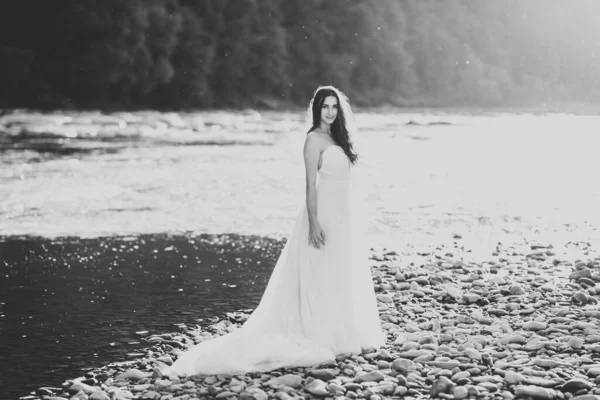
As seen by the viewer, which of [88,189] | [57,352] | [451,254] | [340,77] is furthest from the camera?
[340,77]

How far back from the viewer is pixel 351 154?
6.12m

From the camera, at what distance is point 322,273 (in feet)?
20.3

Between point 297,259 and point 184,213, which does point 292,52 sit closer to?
point 184,213

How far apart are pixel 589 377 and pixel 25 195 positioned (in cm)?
1674

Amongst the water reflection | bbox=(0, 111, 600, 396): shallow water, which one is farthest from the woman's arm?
the water reflection

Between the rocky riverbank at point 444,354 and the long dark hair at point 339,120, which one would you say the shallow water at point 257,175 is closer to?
the long dark hair at point 339,120

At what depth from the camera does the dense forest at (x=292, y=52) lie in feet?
171

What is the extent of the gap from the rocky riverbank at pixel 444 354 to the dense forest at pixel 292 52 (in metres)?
47.1

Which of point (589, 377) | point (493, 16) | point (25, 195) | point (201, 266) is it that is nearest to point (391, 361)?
point (589, 377)

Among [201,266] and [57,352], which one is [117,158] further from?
[57,352]

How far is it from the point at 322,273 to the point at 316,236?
345 millimetres

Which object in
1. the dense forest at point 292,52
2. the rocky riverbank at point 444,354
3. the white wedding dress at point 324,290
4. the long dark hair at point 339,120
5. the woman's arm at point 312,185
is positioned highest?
the dense forest at point 292,52

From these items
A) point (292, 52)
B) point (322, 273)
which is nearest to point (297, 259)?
point (322, 273)

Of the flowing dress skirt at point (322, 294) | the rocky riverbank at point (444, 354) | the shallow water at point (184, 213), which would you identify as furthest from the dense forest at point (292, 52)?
the flowing dress skirt at point (322, 294)
